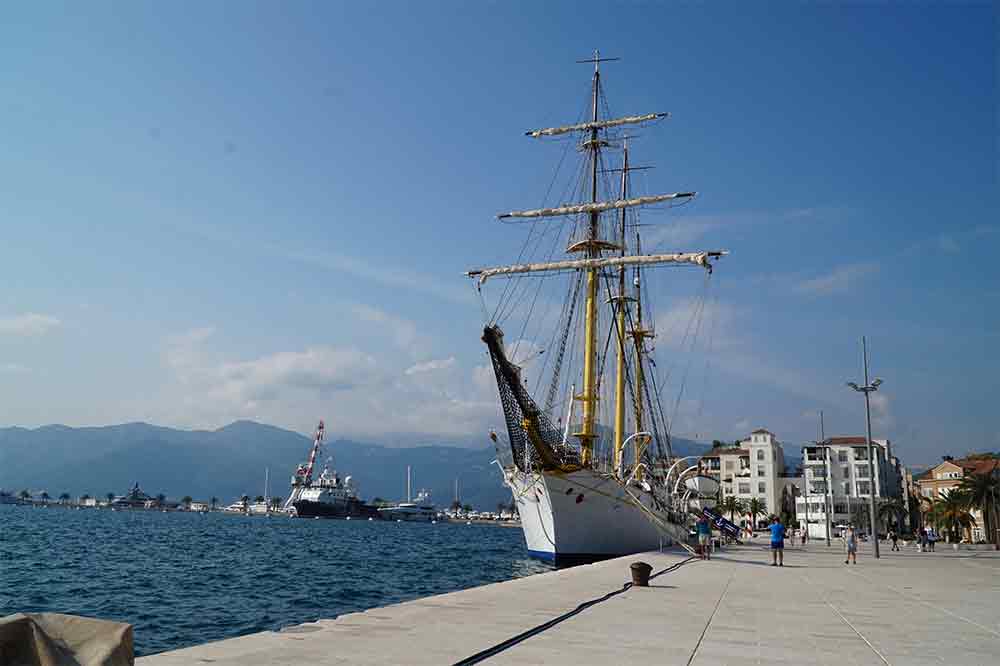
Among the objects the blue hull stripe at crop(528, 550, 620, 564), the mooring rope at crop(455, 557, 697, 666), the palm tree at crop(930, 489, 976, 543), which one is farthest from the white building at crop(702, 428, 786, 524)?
the mooring rope at crop(455, 557, 697, 666)

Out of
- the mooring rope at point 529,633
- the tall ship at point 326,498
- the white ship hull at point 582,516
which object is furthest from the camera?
the tall ship at point 326,498

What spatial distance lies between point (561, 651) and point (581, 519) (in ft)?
96.0

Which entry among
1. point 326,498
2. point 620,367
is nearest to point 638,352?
point 620,367

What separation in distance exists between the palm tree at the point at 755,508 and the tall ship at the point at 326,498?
101 meters

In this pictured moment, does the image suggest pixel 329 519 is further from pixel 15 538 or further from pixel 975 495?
pixel 975 495

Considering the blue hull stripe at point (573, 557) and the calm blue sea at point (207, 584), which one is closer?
the calm blue sea at point (207, 584)

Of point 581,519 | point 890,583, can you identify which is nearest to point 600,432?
point 581,519

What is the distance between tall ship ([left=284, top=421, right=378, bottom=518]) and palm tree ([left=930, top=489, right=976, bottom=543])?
132721 mm

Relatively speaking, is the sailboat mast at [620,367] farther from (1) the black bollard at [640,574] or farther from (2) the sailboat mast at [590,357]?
(1) the black bollard at [640,574]

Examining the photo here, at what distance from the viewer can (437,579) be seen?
33.9 meters

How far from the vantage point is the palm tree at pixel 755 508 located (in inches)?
3989

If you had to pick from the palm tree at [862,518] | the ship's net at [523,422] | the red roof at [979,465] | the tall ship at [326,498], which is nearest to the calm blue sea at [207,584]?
the ship's net at [523,422]

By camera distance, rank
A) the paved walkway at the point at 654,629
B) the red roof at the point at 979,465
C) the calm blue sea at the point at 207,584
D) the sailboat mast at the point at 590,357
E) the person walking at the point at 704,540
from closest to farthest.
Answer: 1. the paved walkway at the point at 654,629
2. the calm blue sea at the point at 207,584
3. the person walking at the point at 704,540
4. the sailboat mast at the point at 590,357
5. the red roof at the point at 979,465

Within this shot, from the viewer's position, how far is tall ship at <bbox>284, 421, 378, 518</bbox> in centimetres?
17275
